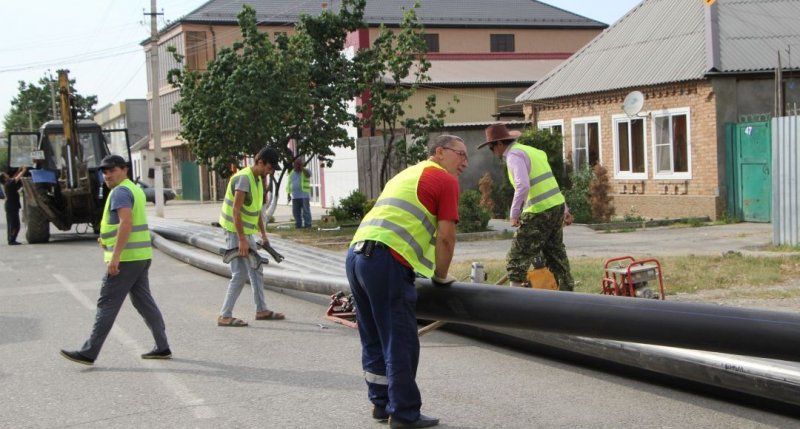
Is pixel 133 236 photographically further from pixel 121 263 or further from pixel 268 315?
pixel 268 315

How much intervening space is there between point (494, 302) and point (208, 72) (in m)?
17.8

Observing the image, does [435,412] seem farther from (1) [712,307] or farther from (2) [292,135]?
(2) [292,135]

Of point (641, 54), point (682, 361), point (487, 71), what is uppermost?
point (487, 71)

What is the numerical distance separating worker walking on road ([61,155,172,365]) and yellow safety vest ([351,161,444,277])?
2955 millimetres

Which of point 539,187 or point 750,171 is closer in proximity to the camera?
point 539,187

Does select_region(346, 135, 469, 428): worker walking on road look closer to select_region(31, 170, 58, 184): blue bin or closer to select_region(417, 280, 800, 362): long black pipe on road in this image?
select_region(417, 280, 800, 362): long black pipe on road

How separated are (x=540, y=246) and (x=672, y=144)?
14.3 meters

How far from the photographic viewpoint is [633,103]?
2294 cm

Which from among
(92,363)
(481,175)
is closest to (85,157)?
(481,175)

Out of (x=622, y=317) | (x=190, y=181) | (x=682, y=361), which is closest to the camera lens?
(x=622, y=317)

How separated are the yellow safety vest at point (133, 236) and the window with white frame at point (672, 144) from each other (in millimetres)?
16100

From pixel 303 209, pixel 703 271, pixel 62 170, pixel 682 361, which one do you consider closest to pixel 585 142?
pixel 303 209

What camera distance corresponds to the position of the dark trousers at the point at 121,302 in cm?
809

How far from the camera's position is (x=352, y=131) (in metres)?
32.6
